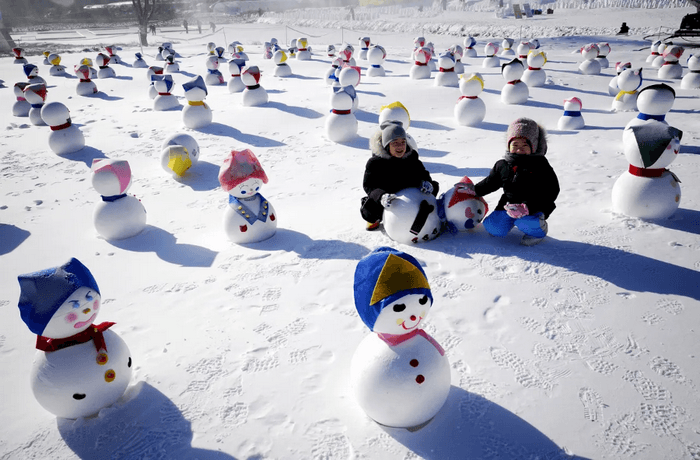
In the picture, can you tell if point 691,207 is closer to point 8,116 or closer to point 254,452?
point 254,452

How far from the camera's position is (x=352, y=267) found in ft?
12.9

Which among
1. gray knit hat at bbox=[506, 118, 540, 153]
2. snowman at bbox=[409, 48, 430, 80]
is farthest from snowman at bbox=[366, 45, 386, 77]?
gray knit hat at bbox=[506, 118, 540, 153]

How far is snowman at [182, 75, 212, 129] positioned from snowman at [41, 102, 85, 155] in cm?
186

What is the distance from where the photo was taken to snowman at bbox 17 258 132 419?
2268mm

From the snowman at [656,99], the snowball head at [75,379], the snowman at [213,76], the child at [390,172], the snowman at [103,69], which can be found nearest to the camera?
the snowball head at [75,379]

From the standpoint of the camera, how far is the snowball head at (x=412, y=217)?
13.4ft

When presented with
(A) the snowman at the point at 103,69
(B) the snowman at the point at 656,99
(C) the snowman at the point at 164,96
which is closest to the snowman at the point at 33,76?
(A) the snowman at the point at 103,69

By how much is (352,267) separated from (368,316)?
5.66ft

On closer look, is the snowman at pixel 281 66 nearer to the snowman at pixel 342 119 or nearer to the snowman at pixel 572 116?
the snowman at pixel 342 119

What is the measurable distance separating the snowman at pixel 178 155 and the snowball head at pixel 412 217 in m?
3.39

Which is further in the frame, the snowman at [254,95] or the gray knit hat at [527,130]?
the snowman at [254,95]

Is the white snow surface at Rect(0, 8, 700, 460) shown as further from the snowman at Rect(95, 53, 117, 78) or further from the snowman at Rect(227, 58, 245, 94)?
the snowman at Rect(95, 53, 117, 78)

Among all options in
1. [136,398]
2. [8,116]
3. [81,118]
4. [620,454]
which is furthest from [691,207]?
[8,116]

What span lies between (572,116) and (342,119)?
3747 millimetres
